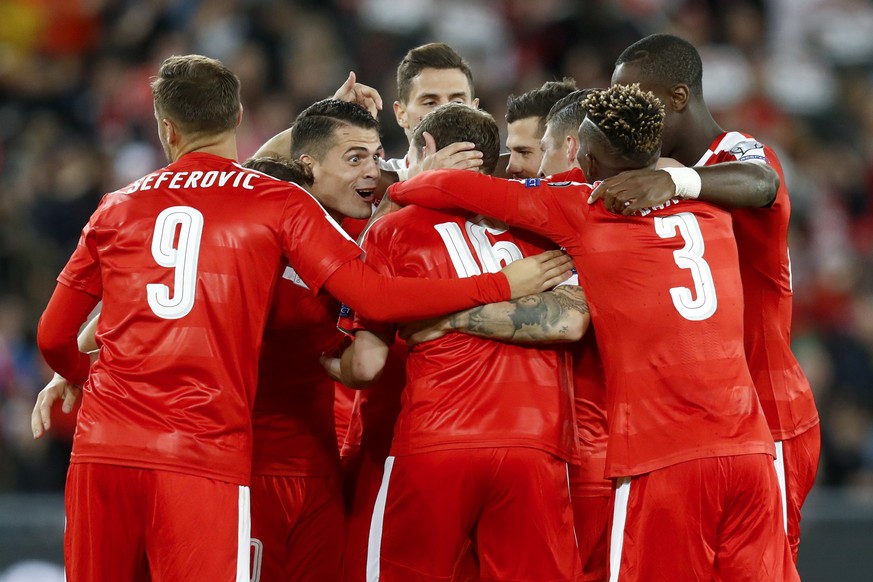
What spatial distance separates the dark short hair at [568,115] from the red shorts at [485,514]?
1552 millimetres

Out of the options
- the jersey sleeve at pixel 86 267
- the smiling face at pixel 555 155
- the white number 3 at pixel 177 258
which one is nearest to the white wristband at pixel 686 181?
the smiling face at pixel 555 155

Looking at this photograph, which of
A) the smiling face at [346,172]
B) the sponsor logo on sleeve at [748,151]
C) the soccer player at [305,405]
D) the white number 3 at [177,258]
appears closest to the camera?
the white number 3 at [177,258]

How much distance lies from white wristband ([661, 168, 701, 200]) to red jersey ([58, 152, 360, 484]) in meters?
1.19

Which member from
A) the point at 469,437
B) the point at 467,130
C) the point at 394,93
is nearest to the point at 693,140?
the point at 467,130

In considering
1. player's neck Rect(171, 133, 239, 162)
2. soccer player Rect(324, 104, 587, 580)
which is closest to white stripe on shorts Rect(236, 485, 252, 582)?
soccer player Rect(324, 104, 587, 580)

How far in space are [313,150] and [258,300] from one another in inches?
44.7

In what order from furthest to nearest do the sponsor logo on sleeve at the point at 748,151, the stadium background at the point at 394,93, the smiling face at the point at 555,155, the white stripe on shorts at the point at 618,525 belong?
the stadium background at the point at 394,93, the smiling face at the point at 555,155, the sponsor logo on sleeve at the point at 748,151, the white stripe on shorts at the point at 618,525

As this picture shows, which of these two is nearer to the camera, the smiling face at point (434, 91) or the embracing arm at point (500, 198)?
the embracing arm at point (500, 198)

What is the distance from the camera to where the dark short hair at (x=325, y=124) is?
5.44 metres

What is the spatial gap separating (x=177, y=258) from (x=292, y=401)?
107 cm

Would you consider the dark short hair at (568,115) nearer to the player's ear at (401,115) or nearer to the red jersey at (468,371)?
the red jersey at (468,371)

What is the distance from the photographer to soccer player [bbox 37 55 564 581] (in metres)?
4.30

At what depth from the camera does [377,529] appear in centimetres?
493

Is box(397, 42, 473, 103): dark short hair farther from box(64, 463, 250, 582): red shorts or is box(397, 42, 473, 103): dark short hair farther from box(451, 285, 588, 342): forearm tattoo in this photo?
box(64, 463, 250, 582): red shorts
